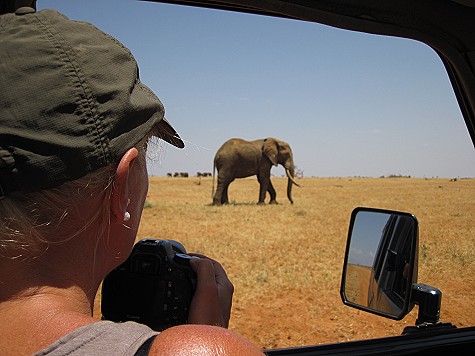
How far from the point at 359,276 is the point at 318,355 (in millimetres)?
358

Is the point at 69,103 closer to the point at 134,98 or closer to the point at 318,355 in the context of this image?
the point at 134,98

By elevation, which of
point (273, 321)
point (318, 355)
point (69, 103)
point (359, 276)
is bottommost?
Result: point (273, 321)

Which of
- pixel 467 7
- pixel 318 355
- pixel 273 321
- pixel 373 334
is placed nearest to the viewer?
pixel 318 355

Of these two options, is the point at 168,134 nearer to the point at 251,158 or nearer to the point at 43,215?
the point at 43,215

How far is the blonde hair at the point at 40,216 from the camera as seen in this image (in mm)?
759

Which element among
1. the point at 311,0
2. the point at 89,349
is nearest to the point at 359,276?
the point at 311,0

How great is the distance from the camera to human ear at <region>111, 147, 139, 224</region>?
802mm

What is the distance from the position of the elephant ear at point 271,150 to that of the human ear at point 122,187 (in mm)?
19755

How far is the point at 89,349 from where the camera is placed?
0.66 m

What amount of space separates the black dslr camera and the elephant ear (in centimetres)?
1948

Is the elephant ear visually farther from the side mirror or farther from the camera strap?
the camera strap

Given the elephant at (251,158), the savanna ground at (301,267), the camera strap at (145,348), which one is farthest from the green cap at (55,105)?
the elephant at (251,158)

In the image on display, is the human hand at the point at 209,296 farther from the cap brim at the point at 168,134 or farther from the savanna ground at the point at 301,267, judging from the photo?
the savanna ground at the point at 301,267

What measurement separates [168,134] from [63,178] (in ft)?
1.01
